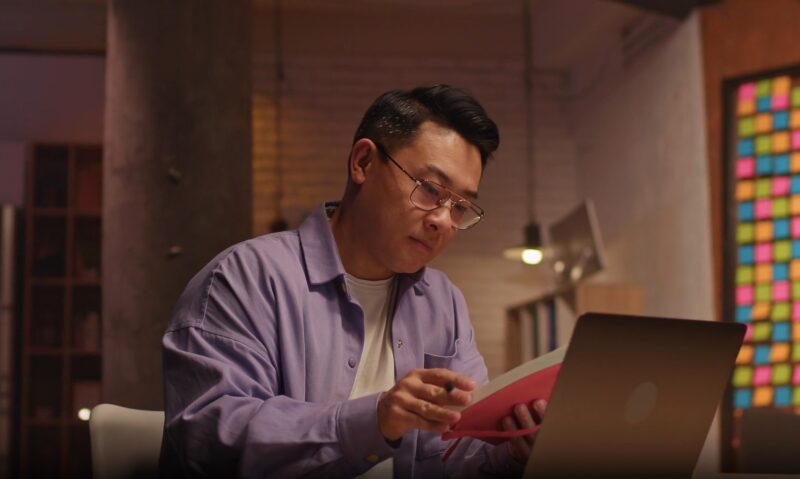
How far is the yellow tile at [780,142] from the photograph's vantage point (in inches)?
197

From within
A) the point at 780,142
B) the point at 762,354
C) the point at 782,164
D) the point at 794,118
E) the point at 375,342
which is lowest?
the point at 762,354

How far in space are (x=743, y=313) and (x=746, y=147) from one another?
0.84 m

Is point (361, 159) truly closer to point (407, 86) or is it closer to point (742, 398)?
point (742, 398)

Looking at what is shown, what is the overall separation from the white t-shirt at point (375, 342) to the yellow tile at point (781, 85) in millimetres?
3691

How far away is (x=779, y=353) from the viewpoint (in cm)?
493

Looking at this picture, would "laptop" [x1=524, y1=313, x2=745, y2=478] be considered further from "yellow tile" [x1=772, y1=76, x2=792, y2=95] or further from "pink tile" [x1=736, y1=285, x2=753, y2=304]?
"yellow tile" [x1=772, y1=76, x2=792, y2=95]

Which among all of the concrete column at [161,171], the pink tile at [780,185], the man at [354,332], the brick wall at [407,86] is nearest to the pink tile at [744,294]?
the pink tile at [780,185]

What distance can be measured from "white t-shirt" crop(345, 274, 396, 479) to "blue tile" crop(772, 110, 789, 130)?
11.9 ft

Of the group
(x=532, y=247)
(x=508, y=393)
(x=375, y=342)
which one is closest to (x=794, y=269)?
(x=532, y=247)

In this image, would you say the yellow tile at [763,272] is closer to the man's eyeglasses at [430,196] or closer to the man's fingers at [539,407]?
the man's eyeglasses at [430,196]

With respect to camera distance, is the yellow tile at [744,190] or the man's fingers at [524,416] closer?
the man's fingers at [524,416]

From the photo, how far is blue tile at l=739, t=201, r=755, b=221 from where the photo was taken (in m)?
5.17

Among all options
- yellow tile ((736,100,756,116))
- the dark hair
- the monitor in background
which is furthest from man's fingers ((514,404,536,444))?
the monitor in background

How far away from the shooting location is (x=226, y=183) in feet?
10.5
